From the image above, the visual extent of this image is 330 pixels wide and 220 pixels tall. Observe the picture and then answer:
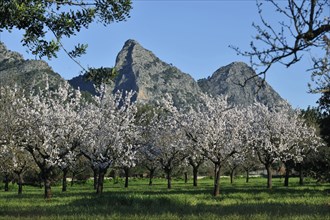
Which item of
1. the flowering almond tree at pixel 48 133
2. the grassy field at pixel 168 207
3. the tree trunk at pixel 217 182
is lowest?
the grassy field at pixel 168 207

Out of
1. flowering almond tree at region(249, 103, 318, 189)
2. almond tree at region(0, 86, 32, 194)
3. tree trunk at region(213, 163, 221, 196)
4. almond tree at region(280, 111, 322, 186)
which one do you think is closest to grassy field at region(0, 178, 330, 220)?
tree trunk at region(213, 163, 221, 196)

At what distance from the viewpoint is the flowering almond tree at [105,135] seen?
44625mm

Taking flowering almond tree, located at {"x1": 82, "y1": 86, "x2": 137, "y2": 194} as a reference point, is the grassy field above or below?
below

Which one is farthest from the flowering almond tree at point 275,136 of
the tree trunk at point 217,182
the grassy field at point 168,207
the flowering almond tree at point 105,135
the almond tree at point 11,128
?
the almond tree at point 11,128

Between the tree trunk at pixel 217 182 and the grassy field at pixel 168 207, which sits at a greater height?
the tree trunk at pixel 217 182

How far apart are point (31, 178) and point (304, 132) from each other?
5187cm

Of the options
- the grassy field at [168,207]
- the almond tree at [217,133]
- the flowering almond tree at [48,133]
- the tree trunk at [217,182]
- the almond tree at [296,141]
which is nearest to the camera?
the grassy field at [168,207]

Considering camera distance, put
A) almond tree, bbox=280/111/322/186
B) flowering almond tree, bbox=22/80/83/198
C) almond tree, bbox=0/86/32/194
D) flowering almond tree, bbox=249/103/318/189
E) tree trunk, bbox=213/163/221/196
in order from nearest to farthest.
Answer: tree trunk, bbox=213/163/221/196 < flowering almond tree, bbox=22/80/83/198 < almond tree, bbox=0/86/32/194 < flowering almond tree, bbox=249/103/318/189 < almond tree, bbox=280/111/322/186

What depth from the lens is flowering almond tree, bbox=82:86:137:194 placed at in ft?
146

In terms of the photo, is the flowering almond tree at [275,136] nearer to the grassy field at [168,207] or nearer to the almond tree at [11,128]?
the grassy field at [168,207]

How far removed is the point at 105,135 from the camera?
46812 millimetres

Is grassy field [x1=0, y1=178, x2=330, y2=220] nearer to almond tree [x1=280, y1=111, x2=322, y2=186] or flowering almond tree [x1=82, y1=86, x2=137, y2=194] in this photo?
flowering almond tree [x1=82, y1=86, x2=137, y2=194]

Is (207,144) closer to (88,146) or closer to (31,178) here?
(88,146)

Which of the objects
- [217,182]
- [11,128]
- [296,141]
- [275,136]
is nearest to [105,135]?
[11,128]
